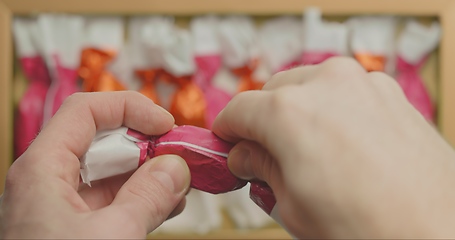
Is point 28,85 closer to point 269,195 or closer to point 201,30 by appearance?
point 201,30

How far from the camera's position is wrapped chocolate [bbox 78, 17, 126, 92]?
3.67ft

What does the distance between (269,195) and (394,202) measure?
6.3 inches

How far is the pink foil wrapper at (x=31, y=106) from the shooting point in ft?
3.62

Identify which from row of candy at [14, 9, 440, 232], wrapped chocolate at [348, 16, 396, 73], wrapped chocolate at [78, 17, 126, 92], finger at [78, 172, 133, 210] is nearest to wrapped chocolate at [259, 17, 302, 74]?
row of candy at [14, 9, 440, 232]

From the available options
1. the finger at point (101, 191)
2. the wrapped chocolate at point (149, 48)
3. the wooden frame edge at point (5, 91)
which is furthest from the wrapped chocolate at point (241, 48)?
the finger at point (101, 191)

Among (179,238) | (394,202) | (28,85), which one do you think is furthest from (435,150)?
(28,85)

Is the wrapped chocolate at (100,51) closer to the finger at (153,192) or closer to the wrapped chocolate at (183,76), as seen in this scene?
the wrapped chocolate at (183,76)

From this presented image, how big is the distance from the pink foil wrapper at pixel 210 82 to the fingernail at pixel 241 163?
64 centimetres

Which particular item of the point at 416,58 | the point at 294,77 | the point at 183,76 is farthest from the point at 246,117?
the point at 416,58

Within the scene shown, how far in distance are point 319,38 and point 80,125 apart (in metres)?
0.74

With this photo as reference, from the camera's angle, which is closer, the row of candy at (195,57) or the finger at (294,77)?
the finger at (294,77)

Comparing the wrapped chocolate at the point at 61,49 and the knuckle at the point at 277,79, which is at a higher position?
the knuckle at the point at 277,79

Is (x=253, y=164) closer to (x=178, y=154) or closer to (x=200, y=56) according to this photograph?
(x=178, y=154)

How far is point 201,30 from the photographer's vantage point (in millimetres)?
1134
